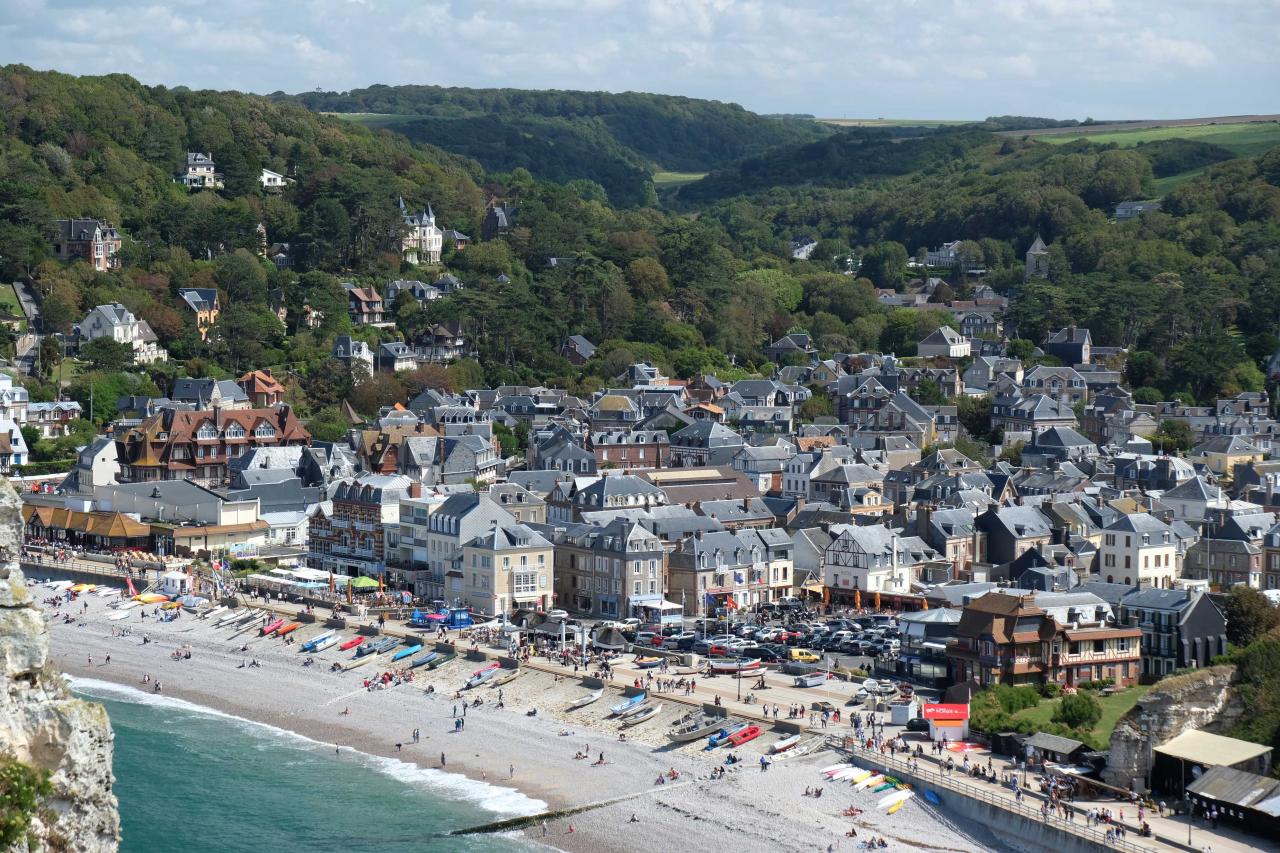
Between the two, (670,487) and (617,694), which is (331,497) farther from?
(617,694)

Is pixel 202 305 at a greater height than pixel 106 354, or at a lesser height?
greater

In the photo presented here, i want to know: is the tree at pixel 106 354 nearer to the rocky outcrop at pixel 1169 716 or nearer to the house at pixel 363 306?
the house at pixel 363 306

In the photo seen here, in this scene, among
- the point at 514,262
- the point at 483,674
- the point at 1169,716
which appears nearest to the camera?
the point at 1169,716

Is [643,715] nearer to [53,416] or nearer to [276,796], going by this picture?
[276,796]

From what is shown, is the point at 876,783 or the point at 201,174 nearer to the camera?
the point at 876,783

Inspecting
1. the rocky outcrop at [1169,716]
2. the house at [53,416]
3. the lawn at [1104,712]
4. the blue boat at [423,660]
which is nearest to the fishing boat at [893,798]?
the rocky outcrop at [1169,716]

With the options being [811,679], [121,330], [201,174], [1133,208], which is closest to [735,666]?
[811,679]

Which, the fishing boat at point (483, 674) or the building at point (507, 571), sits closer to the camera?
the fishing boat at point (483, 674)

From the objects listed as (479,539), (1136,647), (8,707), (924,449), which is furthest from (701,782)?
(924,449)
